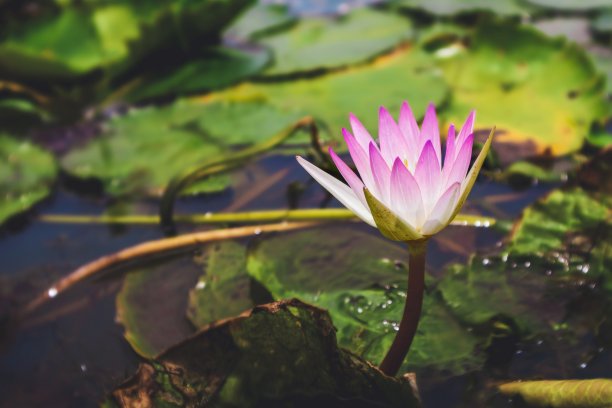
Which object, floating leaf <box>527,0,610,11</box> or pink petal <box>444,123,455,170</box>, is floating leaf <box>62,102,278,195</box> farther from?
floating leaf <box>527,0,610,11</box>

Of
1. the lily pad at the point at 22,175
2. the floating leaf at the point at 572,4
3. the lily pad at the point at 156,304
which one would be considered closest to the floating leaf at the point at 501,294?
the lily pad at the point at 156,304

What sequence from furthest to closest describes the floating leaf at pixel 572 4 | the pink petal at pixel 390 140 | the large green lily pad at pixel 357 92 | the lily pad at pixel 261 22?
1. the lily pad at pixel 261 22
2. the floating leaf at pixel 572 4
3. the large green lily pad at pixel 357 92
4. the pink petal at pixel 390 140

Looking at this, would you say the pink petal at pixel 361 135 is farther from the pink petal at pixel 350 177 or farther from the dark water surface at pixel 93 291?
the dark water surface at pixel 93 291

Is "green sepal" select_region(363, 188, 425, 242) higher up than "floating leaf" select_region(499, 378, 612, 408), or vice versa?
"green sepal" select_region(363, 188, 425, 242)

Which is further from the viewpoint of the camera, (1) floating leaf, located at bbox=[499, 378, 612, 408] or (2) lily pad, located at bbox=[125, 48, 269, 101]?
(2) lily pad, located at bbox=[125, 48, 269, 101]

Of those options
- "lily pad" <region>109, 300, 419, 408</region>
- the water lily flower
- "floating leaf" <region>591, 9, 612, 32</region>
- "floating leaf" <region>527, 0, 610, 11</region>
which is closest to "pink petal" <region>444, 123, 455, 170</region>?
the water lily flower

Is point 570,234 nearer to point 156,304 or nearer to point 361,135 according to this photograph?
point 361,135

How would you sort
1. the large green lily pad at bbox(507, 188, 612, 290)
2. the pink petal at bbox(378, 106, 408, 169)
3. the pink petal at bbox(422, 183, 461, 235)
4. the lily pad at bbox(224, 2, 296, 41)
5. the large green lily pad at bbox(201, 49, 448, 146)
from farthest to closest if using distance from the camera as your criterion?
the lily pad at bbox(224, 2, 296, 41) → the large green lily pad at bbox(201, 49, 448, 146) → the large green lily pad at bbox(507, 188, 612, 290) → the pink petal at bbox(378, 106, 408, 169) → the pink petal at bbox(422, 183, 461, 235)
